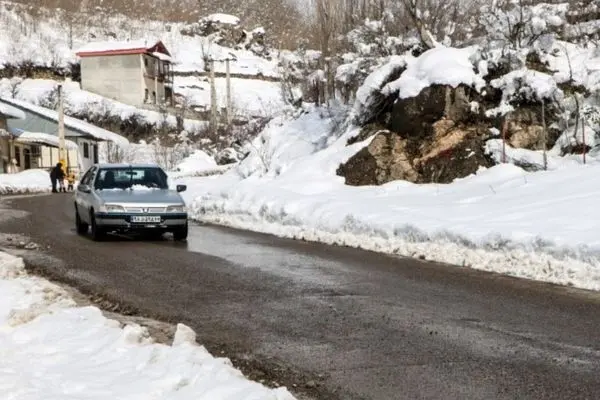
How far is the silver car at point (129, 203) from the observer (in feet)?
48.3

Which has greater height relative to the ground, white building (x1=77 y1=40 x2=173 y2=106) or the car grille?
white building (x1=77 y1=40 x2=173 y2=106)

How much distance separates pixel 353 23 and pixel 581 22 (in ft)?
29.7

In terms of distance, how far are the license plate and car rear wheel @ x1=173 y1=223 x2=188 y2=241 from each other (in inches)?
20.0

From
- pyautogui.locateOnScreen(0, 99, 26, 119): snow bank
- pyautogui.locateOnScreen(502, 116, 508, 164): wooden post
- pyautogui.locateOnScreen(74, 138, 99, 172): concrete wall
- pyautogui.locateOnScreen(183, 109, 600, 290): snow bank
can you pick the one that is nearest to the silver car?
pyautogui.locateOnScreen(183, 109, 600, 290): snow bank

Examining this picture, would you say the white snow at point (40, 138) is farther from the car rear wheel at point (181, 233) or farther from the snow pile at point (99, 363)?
the snow pile at point (99, 363)

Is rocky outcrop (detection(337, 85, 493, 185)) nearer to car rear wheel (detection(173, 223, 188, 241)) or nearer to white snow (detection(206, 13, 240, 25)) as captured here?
car rear wheel (detection(173, 223, 188, 241))

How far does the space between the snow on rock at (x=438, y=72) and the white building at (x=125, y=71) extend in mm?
65522

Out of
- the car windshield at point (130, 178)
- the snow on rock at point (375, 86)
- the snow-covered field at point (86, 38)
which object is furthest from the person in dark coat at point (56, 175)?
the snow-covered field at point (86, 38)

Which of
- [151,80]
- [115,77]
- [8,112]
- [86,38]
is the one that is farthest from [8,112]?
[86,38]

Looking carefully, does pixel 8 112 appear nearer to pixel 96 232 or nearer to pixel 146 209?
pixel 96 232

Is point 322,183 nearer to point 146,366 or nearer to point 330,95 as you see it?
point 330,95

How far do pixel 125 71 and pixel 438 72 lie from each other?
68148 mm

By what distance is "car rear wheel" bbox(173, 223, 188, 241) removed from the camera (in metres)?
15.2

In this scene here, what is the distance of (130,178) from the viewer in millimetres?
16422
